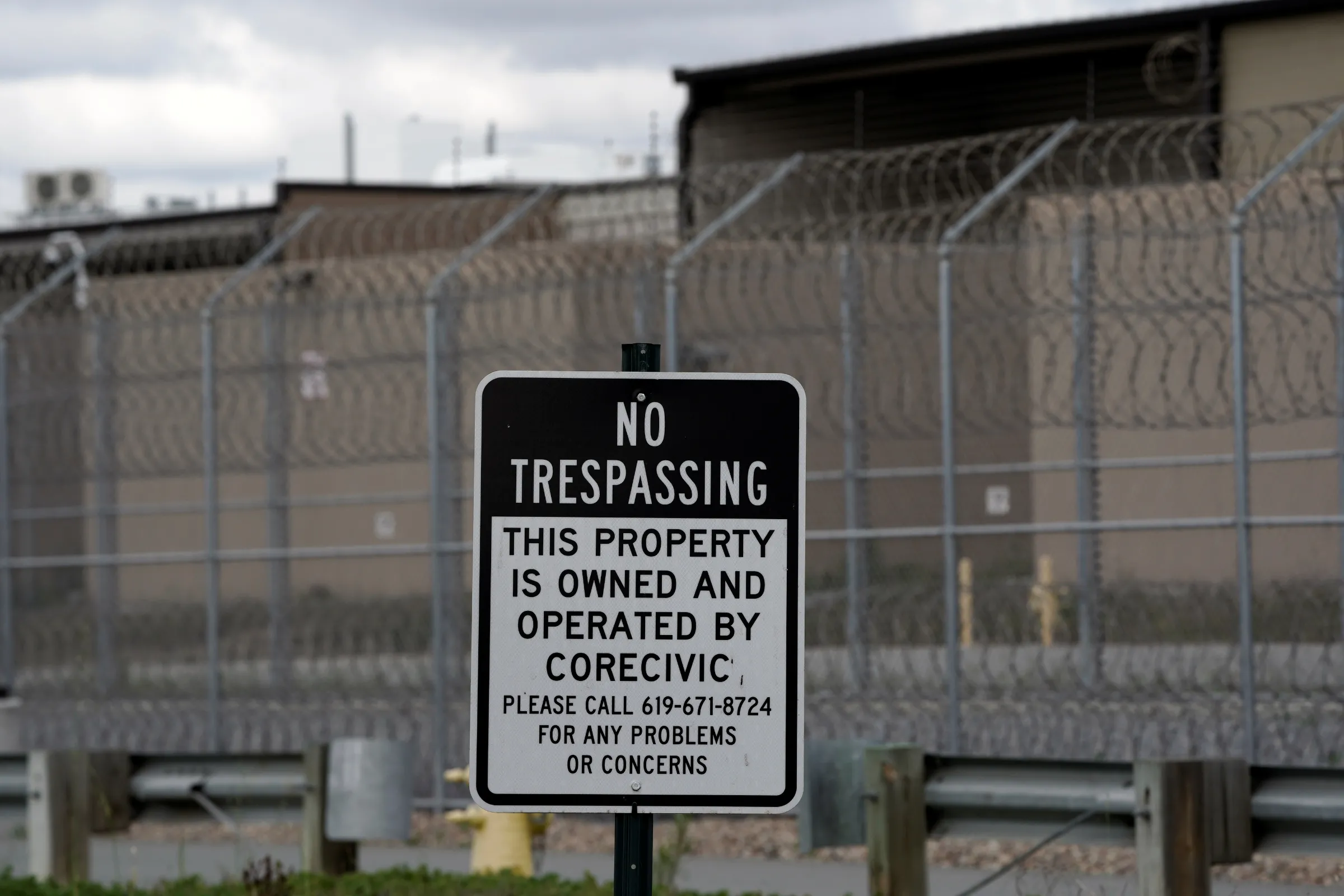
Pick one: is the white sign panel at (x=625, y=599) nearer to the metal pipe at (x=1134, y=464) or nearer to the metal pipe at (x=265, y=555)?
the metal pipe at (x=1134, y=464)

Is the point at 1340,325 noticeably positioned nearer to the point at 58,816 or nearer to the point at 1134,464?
the point at 1134,464

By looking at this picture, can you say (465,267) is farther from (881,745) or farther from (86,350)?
(881,745)

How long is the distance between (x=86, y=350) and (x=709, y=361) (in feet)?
24.5

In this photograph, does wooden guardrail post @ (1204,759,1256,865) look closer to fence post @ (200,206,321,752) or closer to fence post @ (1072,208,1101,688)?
fence post @ (1072,208,1101,688)

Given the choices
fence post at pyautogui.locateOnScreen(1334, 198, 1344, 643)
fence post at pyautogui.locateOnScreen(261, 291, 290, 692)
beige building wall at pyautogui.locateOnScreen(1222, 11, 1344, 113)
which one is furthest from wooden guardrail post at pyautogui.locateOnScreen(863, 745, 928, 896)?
beige building wall at pyautogui.locateOnScreen(1222, 11, 1344, 113)

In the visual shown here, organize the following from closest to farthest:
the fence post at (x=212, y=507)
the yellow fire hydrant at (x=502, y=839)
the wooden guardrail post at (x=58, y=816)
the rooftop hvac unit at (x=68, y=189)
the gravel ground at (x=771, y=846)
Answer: the wooden guardrail post at (x=58, y=816) → the yellow fire hydrant at (x=502, y=839) → the gravel ground at (x=771, y=846) → the fence post at (x=212, y=507) → the rooftop hvac unit at (x=68, y=189)

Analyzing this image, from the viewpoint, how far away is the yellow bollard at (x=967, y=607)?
17188 millimetres

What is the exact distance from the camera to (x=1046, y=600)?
47.3 feet

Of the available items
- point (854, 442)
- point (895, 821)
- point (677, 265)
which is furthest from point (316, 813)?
point (854, 442)

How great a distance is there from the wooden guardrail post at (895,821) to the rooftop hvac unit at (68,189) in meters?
25.9

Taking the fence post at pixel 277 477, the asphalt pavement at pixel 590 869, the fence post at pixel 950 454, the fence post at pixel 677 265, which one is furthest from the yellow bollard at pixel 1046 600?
the fence post at pixel 277 477

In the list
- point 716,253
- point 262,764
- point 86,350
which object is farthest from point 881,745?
point 86,350

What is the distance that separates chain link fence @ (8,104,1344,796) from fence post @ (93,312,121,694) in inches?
2.0

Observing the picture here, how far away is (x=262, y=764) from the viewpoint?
320 inches
